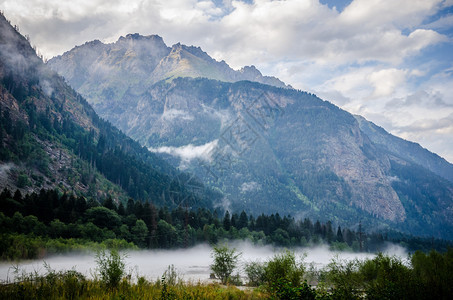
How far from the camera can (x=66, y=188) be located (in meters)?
187

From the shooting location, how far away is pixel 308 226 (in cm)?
19438

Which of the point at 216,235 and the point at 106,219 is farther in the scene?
the point at 216,235

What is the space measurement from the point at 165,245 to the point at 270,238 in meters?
58.0

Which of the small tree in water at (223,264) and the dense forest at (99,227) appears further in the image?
the dense forest at (99,227)

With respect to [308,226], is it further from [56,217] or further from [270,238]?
[56,217]

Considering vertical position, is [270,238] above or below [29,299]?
below

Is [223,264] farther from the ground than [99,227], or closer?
closer

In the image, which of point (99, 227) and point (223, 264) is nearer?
point (223, 264)

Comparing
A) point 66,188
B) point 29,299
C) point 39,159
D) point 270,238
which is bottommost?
point 270,238

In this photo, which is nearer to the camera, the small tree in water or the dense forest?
the small tree in water

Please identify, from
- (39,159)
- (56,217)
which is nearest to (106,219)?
(56,217)

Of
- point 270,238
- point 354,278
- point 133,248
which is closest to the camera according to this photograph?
point 354,278

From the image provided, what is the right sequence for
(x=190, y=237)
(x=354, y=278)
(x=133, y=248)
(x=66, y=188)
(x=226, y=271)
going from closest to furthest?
(x=354, y=278), (x=226, y=271), (x=133, y=248), (x=190, y=237), (x=66, y=188)

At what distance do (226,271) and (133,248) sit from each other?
166ft
